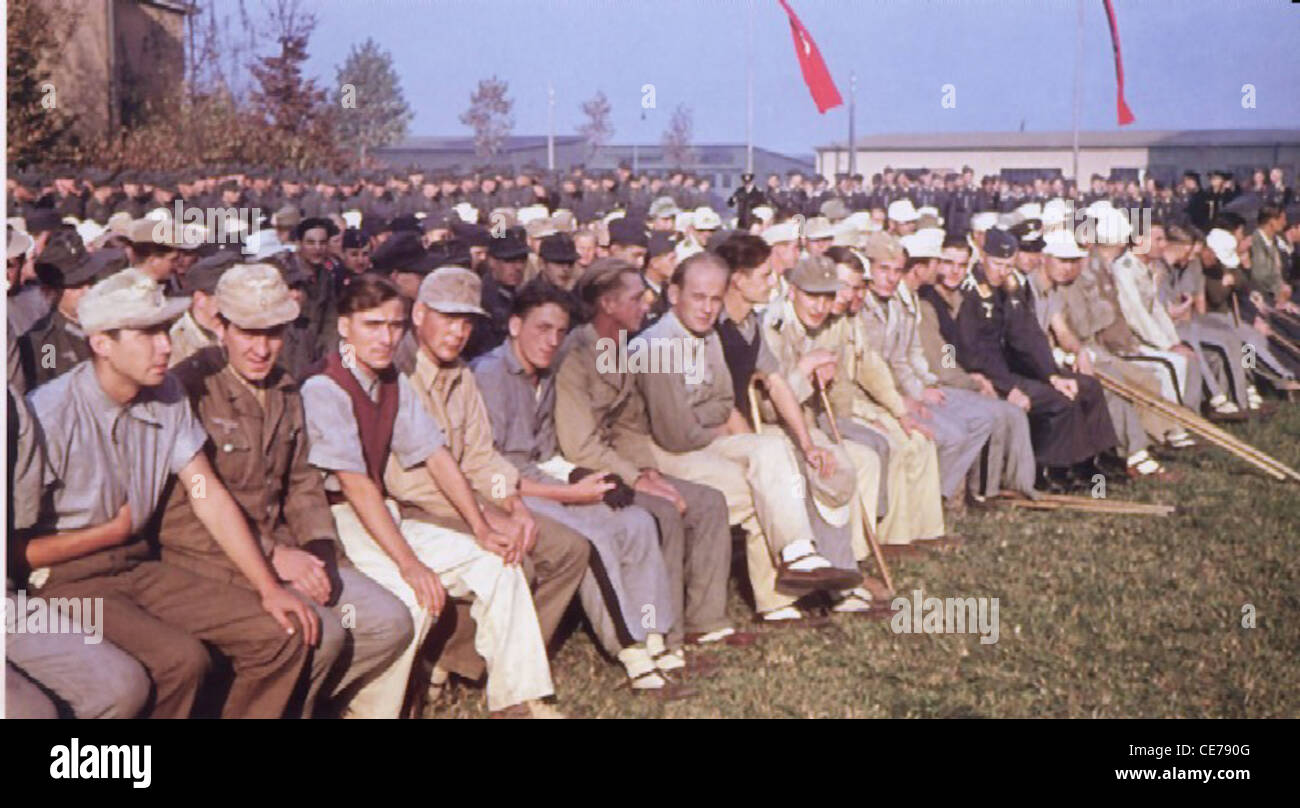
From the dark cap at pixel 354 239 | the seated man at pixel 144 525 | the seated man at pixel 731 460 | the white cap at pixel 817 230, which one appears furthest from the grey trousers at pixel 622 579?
the white cap at pixel 817 230

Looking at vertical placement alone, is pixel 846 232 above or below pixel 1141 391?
above

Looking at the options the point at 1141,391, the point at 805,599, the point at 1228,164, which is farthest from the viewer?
the point at 1228,164

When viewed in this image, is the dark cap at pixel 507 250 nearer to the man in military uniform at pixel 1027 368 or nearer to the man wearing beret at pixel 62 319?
the man wearing beret at pixel 62 319

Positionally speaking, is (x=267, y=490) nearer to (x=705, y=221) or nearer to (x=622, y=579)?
(x=622, y=579)

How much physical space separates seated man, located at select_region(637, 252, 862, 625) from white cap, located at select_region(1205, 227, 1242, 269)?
8272mm

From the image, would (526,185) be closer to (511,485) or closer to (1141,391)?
(1141,391)

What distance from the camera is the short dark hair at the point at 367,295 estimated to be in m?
5.14

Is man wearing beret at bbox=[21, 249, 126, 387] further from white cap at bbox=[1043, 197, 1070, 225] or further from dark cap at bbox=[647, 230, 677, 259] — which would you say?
white cap at bbox=[1043, 197, 1070, 225]

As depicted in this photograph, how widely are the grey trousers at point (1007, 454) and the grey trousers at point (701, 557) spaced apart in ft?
10.4

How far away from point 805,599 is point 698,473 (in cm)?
90

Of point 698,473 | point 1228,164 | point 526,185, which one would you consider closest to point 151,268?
point 698,473

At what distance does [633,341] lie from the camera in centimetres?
650

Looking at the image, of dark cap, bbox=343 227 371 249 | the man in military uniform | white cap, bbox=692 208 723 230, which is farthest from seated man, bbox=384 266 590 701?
white cap, bbox=692 208 723 230
